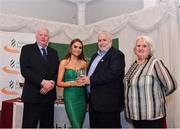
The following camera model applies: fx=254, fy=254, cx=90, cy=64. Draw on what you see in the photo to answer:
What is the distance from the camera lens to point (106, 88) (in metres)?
2.41

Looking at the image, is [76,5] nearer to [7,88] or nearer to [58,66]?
[7,88]

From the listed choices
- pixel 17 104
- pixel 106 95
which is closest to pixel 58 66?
pixel 106 95

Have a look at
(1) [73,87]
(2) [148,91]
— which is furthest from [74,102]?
(2) [148,91]

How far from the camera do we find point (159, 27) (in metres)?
3.90

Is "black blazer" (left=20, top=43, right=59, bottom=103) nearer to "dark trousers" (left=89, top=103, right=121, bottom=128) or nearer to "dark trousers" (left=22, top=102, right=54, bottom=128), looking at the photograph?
"dark trousers" (left=22, top=102, right=54, bottom=128)

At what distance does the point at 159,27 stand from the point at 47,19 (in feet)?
8.26

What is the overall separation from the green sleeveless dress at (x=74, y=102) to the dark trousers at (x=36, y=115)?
201 millimetres

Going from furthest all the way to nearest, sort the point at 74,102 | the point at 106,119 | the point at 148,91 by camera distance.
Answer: the point at 74,102, the point at 106,119, the point at 148,91

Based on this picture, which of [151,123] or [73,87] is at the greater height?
[73,87]

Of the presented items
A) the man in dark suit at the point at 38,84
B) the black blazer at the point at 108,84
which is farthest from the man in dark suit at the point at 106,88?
the man in dark suit at the point at 38,84

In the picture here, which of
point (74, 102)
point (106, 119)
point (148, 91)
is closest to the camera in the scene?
point (148, 91)

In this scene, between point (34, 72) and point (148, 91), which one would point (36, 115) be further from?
point (148, 91)

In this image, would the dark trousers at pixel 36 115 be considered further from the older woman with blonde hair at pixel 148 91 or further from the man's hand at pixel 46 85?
the older woman with blonde hair at pixel 148 91

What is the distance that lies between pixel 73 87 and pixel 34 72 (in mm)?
417
